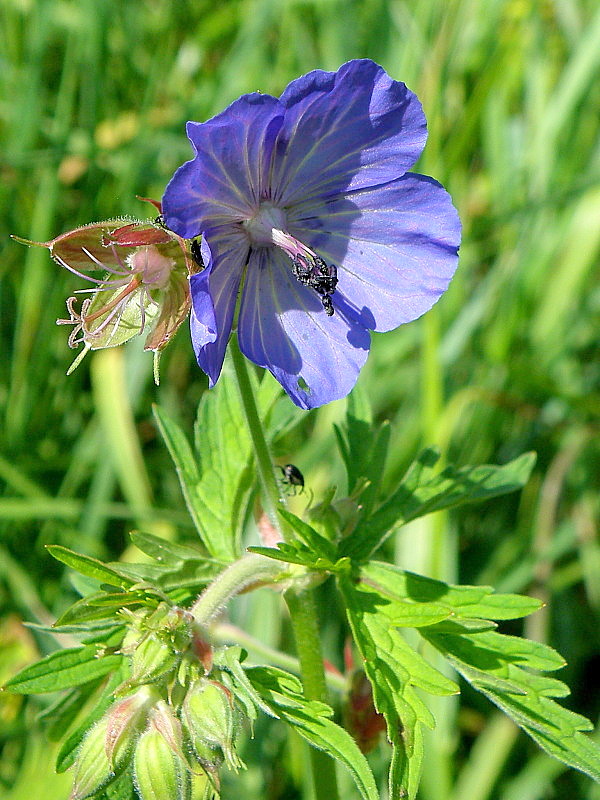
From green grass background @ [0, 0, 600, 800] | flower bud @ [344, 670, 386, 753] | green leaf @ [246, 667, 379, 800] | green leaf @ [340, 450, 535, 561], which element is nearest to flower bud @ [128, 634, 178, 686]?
green leaf @ [246, 667, 379, 800]

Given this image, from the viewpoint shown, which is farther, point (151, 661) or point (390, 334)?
point (390, 334)

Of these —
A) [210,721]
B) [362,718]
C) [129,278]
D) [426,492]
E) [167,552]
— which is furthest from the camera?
[362,718]

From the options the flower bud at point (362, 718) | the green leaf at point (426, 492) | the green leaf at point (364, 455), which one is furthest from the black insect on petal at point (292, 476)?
the flower bud at point (362, 718)

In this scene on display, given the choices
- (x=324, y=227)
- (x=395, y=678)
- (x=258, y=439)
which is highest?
(x=324, y=227)

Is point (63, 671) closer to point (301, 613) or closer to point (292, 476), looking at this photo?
point (301, 613)

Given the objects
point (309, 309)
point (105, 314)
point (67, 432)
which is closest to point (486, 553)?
point (67, 432)

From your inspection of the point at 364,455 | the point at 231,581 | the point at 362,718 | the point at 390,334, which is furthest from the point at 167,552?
the point at 390,334
